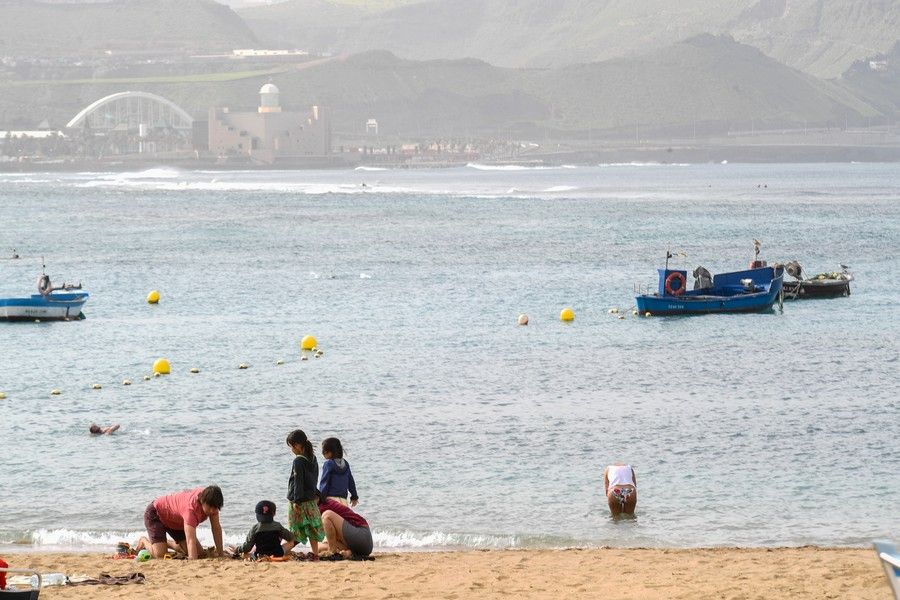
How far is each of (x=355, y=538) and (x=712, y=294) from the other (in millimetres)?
34382

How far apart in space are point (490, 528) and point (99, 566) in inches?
227

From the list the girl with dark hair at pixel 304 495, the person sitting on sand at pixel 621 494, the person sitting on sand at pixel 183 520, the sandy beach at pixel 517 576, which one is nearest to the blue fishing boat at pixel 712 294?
the person sitting on sand at pixel 621 494

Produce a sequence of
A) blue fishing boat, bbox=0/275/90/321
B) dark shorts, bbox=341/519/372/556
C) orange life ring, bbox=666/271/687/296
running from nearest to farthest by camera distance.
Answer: dark shorts, bbox=341/519/372/556 → blue fishing boat, bbox=0/275/90/321 → orange life ring, bbox=666/271/687/296

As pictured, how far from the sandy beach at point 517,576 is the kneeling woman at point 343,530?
0.25m

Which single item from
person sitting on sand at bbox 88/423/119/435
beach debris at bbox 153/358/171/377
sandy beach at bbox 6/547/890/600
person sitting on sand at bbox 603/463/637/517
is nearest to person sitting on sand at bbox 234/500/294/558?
sandy beach at bbox 6/547/890/600

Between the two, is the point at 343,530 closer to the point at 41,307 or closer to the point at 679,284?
the point at 41,307

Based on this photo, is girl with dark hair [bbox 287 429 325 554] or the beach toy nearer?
girl with dark hair [bbox 287 429 325 554]

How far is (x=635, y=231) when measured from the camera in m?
96.3

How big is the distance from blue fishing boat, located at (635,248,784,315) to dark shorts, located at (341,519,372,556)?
31745mm

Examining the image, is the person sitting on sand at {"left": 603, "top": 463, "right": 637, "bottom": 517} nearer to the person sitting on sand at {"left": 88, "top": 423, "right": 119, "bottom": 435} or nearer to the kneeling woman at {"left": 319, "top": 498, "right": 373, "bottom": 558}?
the kneeling woman at {"left": 319, "top": 498, "right": 373, "bottom": 558}

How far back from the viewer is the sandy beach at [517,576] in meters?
15.9

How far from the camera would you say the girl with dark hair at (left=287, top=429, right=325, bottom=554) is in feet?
56.5

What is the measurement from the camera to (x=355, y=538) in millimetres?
17812

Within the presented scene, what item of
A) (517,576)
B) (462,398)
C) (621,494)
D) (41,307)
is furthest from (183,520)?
(41,307)
